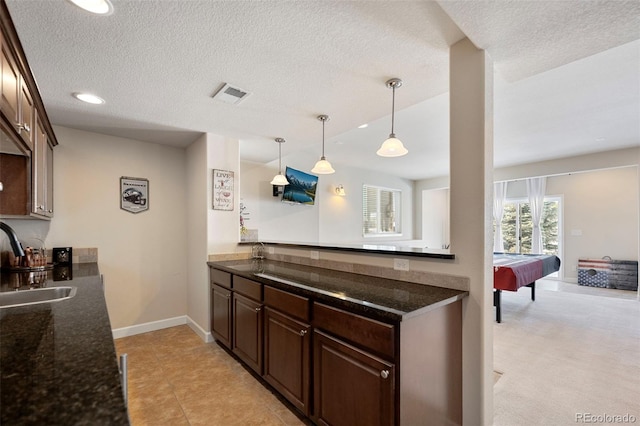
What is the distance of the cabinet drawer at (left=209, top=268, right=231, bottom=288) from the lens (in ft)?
9.56

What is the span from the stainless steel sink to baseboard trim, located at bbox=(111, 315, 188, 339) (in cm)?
180

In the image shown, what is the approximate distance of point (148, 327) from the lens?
12.2ft

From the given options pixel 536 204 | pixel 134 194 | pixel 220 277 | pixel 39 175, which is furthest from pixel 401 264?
pixel 536 204

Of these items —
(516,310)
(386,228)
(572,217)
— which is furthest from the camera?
(386,228)

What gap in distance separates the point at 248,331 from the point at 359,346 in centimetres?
136

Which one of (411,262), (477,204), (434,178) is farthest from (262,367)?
(434,178)

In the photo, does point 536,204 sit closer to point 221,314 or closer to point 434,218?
point 434,218

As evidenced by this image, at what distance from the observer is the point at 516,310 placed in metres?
4.53

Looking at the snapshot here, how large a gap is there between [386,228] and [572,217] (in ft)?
14.4

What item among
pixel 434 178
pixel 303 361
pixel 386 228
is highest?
pixel 434 178

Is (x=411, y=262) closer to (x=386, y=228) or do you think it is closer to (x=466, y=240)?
(x=466, y=240)

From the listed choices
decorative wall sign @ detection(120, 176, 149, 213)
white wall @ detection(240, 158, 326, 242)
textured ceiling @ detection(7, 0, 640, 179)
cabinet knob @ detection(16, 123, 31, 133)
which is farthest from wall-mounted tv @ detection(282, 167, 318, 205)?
cabinet knob @ detection(16, 123, 31, 133)

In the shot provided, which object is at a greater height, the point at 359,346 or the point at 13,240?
the point at 13,240

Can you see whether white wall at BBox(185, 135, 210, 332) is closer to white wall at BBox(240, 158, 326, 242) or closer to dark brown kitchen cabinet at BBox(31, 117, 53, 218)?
white wall at BBox(240, 158, 326, 242)
